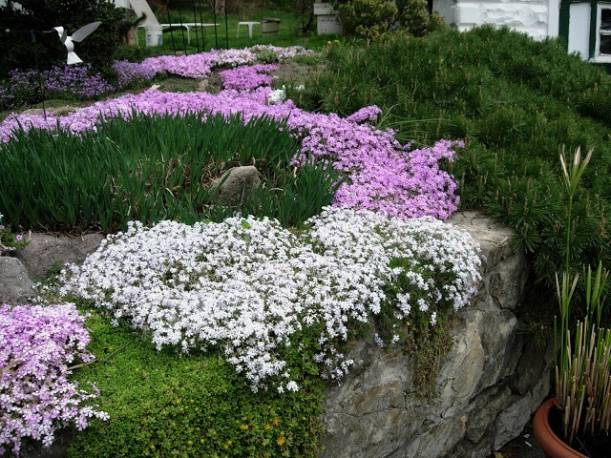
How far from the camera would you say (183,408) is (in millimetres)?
2771

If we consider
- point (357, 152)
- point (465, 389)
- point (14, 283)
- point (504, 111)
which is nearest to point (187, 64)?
point (357, 152)

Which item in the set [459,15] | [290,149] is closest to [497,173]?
[290,149]

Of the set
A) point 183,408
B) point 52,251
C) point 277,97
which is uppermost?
point 277,97

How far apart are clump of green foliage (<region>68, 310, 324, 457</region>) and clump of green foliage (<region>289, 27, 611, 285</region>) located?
81.6 inches

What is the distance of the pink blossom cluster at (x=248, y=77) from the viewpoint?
756 centimetres

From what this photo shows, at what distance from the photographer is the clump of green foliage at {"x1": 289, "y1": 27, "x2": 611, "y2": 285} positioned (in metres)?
4.34

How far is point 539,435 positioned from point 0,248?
3203 millimetres

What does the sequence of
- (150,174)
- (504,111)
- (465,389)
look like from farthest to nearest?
1. (504,111)
2. (150,174)
3. (465,389)

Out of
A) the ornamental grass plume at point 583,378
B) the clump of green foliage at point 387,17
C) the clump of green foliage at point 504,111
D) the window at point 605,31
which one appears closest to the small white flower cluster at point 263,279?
the ornamental grass plume at point 583,378

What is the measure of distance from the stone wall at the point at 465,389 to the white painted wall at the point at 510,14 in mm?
7045

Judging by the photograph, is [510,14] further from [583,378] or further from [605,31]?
[583,378]

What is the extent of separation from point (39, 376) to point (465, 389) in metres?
2.46

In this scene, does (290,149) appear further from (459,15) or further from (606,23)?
(606,23)

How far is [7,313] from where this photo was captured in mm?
3100
